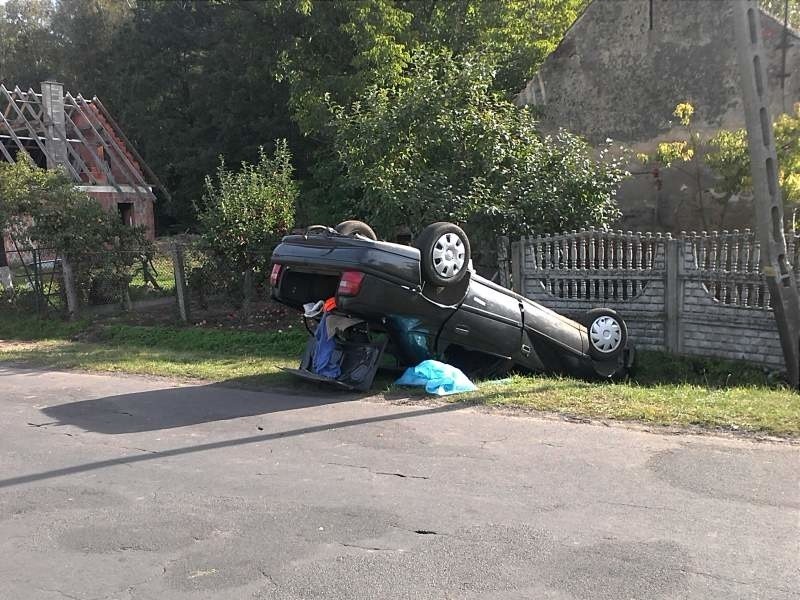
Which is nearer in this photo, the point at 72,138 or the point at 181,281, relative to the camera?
the point at 181,281

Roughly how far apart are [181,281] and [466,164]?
595 centimetres

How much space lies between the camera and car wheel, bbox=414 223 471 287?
281 inches

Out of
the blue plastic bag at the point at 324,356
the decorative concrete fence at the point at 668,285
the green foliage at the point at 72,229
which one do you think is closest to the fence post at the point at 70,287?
the green foliage at the point at 72,229

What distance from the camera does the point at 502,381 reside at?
8047 mm

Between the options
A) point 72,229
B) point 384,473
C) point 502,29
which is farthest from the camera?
point 502,29

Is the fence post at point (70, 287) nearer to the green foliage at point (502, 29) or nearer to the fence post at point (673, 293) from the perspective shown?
the green foliage at point (502, 29)

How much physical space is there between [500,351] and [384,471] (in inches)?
125

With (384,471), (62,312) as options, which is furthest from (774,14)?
(62,312)

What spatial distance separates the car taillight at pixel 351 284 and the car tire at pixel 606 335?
3468mm

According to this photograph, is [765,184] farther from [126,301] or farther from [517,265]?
[126,301]

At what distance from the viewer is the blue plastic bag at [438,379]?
756 cm

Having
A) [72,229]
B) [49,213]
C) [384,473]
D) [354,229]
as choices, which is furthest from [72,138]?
[384,473]

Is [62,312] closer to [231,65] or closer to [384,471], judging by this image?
[384,471]

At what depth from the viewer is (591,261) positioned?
9.96 m
